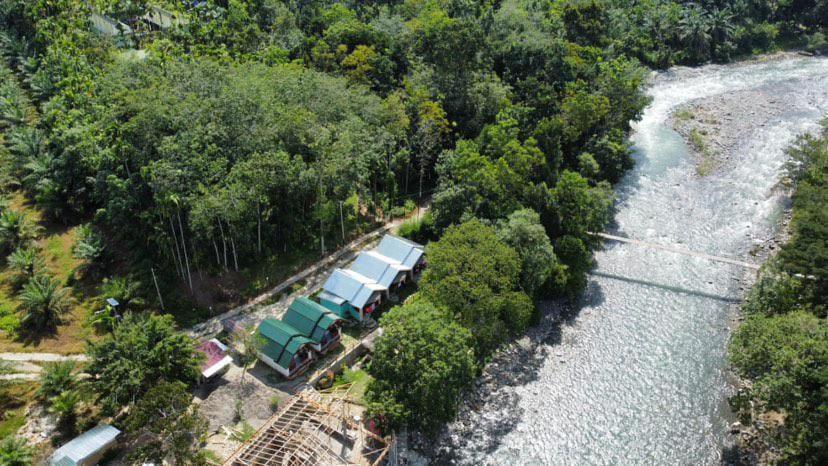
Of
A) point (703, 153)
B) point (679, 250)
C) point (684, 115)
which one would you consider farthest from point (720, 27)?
point (679, 250)

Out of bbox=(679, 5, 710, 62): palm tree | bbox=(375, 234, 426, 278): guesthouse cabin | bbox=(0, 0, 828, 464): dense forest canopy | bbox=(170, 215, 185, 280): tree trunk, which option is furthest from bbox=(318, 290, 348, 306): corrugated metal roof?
Answer: bbox=(679, 5, 710, 62): palm tree

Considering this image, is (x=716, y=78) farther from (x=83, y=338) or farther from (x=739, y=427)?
(x=83, y=338)

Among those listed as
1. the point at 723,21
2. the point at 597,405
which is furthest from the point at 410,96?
the point at 723,21

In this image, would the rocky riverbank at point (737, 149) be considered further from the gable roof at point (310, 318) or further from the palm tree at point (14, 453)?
the palm tree at point (14, 453)

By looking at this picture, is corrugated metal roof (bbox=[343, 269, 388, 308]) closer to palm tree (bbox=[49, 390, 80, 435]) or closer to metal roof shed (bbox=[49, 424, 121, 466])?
metal roof shed (bbox=[49, 424, 121, 466])

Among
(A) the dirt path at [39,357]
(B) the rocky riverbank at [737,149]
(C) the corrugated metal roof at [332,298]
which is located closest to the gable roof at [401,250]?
(C) the corrugated metal roof at [332,298]

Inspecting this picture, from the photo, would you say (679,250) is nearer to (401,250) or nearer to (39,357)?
(401,250)
